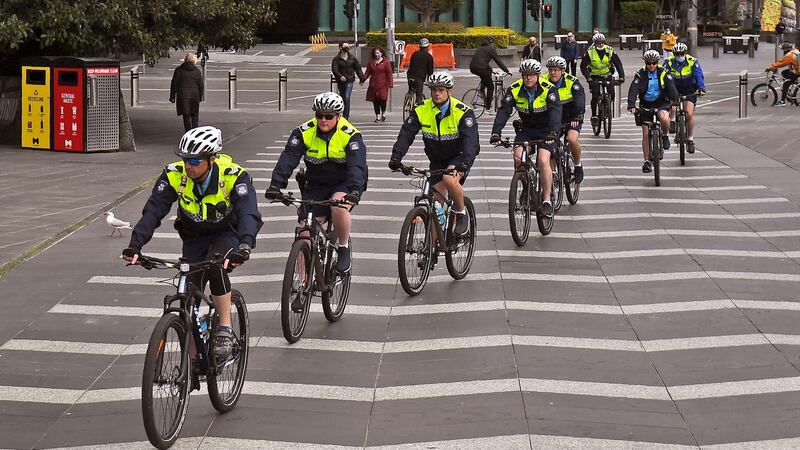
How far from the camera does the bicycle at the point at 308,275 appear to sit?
9.68 meters

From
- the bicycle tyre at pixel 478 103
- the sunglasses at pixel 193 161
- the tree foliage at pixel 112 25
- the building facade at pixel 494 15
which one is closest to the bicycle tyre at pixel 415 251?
the sunglasses at pixel 193 161

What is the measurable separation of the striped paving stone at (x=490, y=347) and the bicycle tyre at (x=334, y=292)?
4.3 inches

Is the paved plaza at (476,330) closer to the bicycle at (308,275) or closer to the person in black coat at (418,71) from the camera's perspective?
the bicycle at (308,275)

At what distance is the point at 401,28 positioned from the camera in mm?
57875

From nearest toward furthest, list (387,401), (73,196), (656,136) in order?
(387,401)
(73,196)
(656,136)

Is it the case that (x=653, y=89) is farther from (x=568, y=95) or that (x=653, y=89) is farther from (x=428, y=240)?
(x=428, y=240)

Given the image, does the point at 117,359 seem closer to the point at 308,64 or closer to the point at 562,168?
the point at 562,168

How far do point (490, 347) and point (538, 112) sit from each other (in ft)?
17.7

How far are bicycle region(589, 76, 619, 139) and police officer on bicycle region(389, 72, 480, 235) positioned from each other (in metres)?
13.6

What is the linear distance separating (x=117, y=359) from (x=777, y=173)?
42.3 ft

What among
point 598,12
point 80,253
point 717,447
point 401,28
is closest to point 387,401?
point 717,447

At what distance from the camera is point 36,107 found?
2270cm

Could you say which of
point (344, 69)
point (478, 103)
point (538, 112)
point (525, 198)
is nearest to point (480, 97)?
point (478, 103)

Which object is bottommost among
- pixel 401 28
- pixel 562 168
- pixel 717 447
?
pixel 717 447
